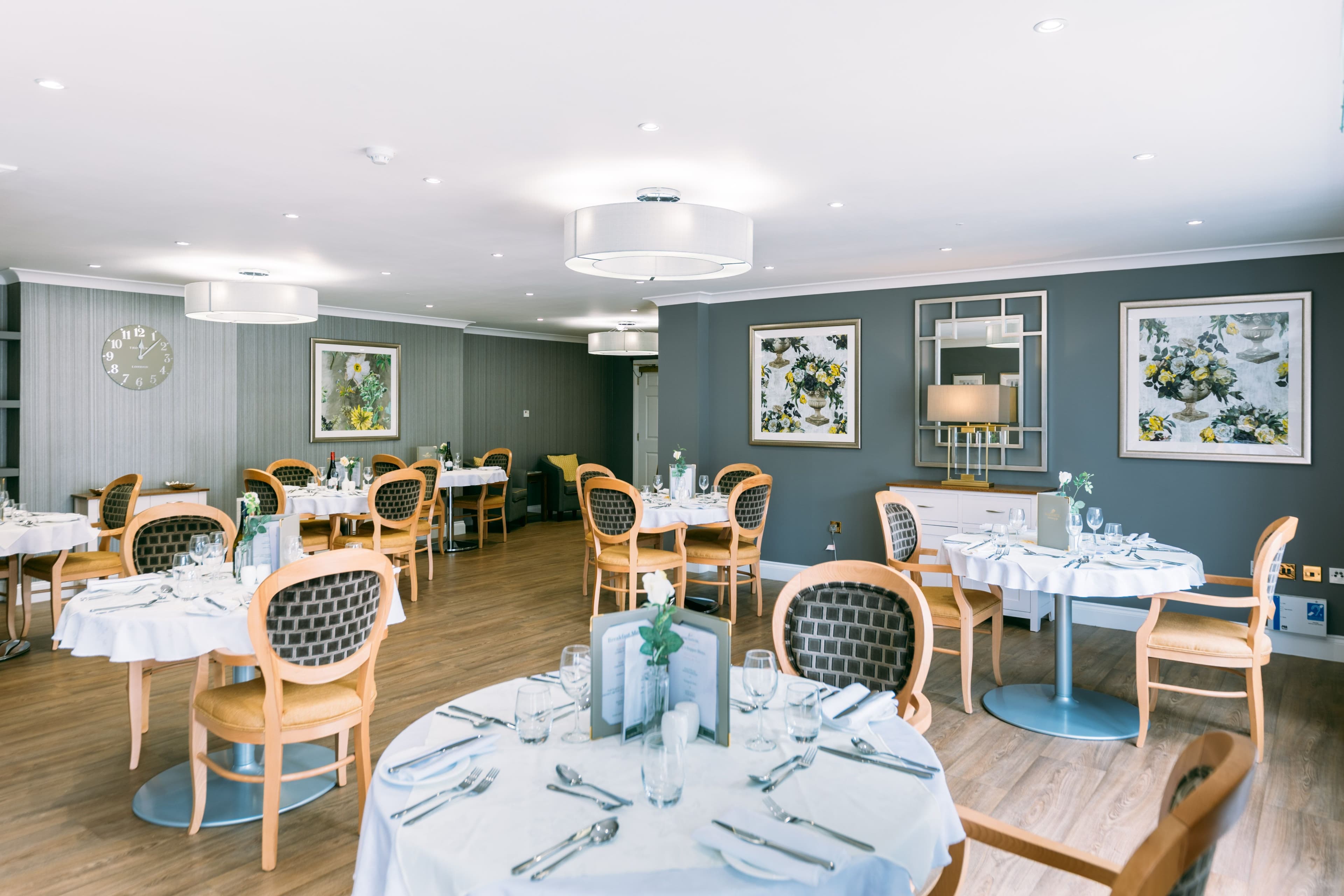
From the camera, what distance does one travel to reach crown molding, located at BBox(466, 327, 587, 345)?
427 inches

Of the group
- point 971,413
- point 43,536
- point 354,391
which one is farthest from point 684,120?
point 354,391

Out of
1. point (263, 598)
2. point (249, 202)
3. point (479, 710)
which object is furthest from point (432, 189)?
point (479, 710)

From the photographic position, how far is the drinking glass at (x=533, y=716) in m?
1.77

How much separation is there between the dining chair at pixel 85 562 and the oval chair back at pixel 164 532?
1256mm

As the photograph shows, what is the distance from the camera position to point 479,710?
199 cm

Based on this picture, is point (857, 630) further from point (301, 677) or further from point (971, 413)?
point (971, 413)

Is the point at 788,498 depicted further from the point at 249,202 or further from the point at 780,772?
the point at 780,772

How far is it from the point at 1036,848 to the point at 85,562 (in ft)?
19.6

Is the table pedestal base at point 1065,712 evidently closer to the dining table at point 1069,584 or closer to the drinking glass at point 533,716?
the dining table at point 1069,584

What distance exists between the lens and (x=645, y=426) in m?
12.7

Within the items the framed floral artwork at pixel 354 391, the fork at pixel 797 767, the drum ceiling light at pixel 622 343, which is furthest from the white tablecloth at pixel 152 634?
the drum ceiling light at pixel 622 343

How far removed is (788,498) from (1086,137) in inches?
176

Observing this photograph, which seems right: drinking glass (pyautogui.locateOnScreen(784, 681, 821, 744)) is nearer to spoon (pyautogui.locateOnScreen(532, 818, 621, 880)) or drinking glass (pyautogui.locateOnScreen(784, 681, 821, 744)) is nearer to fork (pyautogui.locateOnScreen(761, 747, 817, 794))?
fork (pyautogui.locateOnScreen(761, 747, 817, 794))

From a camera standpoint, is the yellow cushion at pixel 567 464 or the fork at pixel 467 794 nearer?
the fork at pixel 467 794
